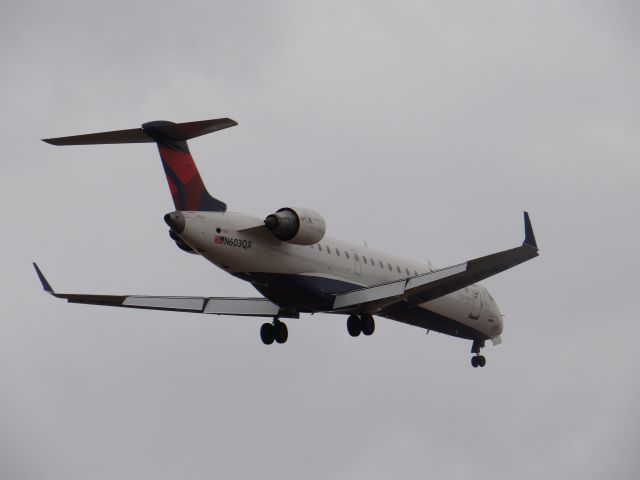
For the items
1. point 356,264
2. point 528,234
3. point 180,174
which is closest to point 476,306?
point 356,264

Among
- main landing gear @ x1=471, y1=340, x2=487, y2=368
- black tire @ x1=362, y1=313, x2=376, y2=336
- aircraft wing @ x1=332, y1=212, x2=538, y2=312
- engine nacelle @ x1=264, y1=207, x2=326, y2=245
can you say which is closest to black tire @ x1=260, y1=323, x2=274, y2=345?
aircraft wing @ x1=332, y1=212, x2=538, y2=312

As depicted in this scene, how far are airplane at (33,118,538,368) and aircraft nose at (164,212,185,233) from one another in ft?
0.08

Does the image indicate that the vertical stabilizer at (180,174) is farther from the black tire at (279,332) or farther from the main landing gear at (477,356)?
the main landing gear at (477,356)

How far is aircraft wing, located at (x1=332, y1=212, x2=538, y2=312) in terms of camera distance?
29.7 m

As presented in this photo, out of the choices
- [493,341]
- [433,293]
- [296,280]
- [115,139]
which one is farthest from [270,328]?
[493,341]

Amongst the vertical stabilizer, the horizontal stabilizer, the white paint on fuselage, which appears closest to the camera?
the horizontal stabilizer

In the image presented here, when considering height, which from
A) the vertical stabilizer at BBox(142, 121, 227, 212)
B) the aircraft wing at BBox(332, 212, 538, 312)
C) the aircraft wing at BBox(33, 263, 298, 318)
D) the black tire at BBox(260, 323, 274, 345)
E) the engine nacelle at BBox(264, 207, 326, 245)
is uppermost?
the vertical stabilizer at BBox(142, 121, 227, 212)

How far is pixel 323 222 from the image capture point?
30.8 metres

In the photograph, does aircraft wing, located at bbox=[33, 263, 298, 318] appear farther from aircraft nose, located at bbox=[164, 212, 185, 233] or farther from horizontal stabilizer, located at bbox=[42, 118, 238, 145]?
horizontal stabilizer, located at bbox=[42, 118, 238, 145]

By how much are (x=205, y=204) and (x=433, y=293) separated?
7.23 meters

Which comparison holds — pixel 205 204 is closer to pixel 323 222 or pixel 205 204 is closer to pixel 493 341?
pixel 323 222

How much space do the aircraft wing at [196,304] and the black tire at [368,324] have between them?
2111 mm

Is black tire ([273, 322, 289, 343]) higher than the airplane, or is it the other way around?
the airplane

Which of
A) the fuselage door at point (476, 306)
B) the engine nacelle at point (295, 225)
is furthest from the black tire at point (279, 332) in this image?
the fuselage door at point (476, 306)
